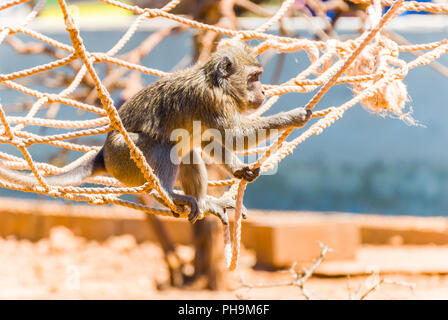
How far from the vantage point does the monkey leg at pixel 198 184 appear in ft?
10.4

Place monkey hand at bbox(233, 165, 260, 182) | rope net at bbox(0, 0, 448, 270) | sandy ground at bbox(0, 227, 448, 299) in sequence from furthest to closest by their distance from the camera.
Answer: sandy ground at bbox(0, 227, 448, 299) → monkey hand at bbox(233, 165, 260, 182) → rope net at bbox(0, 0, 448, 270)

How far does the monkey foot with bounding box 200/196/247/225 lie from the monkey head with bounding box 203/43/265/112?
513mm

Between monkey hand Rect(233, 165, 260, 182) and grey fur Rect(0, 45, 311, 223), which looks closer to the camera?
monkey hand Rect(233, 165, 260, 182)

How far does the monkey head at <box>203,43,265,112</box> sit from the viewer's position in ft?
10.3

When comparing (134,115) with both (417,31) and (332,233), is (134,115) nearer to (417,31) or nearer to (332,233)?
(332,233)

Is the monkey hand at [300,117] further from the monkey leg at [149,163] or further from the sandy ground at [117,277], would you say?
the sandy ground at [117,277]

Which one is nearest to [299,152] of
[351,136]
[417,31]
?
[351,136]

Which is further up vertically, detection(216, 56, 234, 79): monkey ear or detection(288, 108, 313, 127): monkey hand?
detection(216, 56, 234, 79): monkey ear

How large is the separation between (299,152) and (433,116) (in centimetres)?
215

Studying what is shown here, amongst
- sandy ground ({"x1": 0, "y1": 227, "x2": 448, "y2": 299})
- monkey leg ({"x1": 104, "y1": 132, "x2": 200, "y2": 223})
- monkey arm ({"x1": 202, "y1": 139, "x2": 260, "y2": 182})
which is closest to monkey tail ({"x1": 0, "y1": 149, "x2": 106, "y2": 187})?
monkey leg ({"x1": 104, "y1": 132, "x2": 200, "y2": 223})

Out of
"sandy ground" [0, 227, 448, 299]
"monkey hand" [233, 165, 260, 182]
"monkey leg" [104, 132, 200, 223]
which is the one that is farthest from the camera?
"sandy ground" [0, 227, 448, 299]

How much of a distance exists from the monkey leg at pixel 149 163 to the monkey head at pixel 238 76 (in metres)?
0.44

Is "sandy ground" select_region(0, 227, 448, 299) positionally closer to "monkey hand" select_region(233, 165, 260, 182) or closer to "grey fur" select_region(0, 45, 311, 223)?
"grey fur" select_region(0, 45, 311, 223)

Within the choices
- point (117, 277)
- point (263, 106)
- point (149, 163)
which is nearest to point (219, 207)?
point (149, 163)
